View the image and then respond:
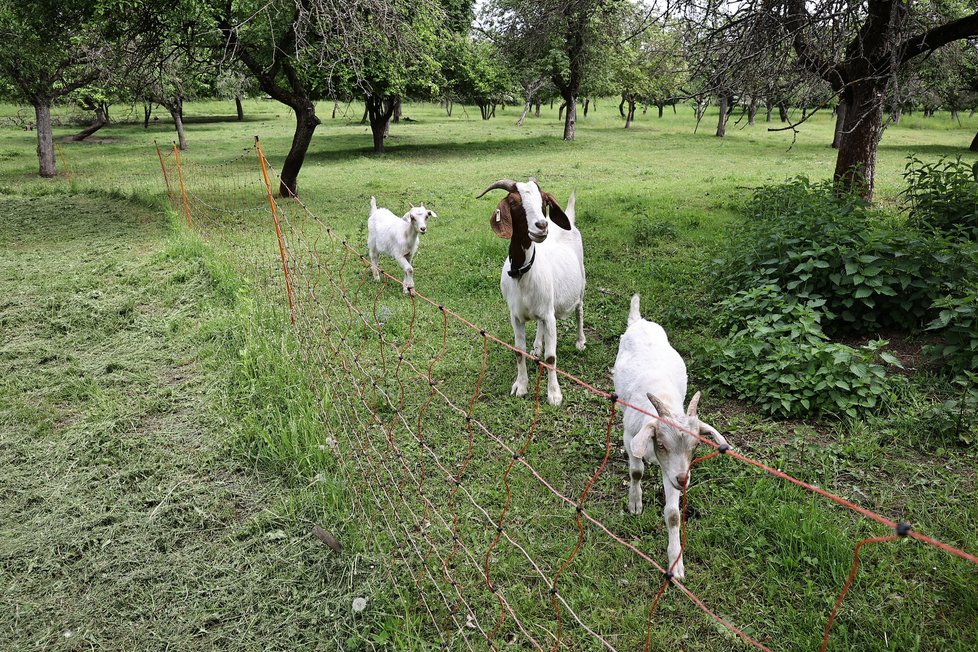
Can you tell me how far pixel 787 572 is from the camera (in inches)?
127

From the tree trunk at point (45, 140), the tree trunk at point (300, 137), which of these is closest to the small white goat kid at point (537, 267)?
the tree trunk at point (300, 137)

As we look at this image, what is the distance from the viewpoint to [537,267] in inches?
197

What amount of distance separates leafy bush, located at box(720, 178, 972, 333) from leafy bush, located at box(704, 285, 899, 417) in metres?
0.34

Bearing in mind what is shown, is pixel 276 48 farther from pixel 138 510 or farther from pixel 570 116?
pixel 570 116

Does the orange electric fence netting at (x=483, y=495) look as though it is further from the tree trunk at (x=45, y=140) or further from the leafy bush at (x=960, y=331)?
the tree trunk at (x=45, y=140)

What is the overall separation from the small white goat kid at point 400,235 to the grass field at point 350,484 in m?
0.41

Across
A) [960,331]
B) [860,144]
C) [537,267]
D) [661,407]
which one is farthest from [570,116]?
[661,407]

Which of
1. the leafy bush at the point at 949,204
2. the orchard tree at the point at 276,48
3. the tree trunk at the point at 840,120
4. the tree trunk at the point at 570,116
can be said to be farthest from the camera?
the tree trunk at the point at 570,116

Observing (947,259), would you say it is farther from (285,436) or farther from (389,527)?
(285,436)

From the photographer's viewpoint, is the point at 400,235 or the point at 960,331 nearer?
the point at 960,331

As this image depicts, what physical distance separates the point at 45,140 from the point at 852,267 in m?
20.1

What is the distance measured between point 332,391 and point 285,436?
701 millimetres

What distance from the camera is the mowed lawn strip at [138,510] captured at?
124 inches

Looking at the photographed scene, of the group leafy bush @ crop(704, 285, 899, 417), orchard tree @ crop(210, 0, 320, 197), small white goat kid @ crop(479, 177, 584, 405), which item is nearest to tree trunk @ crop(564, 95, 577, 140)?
orchard tree @ crop(210, 0, 320, 197)
